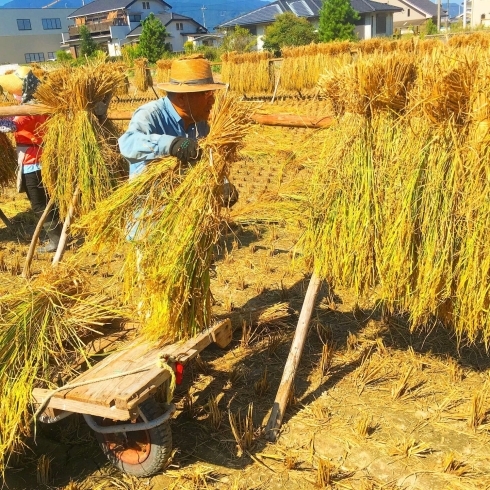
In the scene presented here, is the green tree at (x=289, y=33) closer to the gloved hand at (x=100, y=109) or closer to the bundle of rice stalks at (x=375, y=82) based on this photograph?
the gloved hand at (x=100, y=109)

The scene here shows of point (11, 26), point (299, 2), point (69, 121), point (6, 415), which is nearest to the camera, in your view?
point (6, 415)

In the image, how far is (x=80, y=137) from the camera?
430 centimetres

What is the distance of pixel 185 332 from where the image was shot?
281 centimetres

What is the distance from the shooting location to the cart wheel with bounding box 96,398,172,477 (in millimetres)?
2586

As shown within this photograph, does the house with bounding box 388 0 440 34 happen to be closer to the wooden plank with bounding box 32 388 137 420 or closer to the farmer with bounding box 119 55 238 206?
the farmer with bounding box 119 55 238 206

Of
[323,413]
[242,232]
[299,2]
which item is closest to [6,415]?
[323,413]

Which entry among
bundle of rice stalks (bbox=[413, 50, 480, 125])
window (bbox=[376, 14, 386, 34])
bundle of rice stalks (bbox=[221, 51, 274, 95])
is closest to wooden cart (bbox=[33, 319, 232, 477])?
bundle of rice stalks (bbox=[413, 50, 480, 125])

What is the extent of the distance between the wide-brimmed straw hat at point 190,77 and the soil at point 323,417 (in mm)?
475

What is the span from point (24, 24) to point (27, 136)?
2854 inches

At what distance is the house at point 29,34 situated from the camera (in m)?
65.1

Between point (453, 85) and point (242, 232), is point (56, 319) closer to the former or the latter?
point (453, 85)

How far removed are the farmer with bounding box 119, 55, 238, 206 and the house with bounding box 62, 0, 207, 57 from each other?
6044 cm

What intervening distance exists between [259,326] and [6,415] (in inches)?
69.0

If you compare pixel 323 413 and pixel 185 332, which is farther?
pixel 323 413
